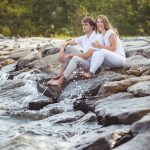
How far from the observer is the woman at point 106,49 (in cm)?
973

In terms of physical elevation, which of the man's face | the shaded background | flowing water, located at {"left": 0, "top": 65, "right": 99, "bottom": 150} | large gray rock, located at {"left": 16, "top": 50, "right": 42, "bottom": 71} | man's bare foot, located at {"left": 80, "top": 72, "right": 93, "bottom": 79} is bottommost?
the shaded background

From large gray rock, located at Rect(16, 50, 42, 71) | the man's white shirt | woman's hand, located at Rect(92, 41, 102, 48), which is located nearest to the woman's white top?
the man's white shirt

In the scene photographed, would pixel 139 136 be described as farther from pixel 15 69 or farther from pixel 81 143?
pixel 15 69

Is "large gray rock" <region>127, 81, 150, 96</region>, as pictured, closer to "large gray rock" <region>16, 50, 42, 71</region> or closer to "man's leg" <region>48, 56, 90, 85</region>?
"man's leg" <region>48, 56, 90, 85</region>

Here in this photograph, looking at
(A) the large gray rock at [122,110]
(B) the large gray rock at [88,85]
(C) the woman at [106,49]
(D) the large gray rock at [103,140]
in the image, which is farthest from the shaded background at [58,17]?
(D) the large gray rock at [103,140]

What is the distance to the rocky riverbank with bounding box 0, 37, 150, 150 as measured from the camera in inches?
244

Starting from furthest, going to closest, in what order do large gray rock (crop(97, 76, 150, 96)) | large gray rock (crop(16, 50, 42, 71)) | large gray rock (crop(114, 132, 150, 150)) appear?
large gray rock (crop(16, 50, 42, 71))
large gray rock (crop(97, 76, 150, 96))
large gray rock (crop(114, 132, 150, 150))

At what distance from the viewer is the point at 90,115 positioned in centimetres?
779

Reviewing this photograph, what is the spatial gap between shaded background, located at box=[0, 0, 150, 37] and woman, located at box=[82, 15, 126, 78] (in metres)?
25.9

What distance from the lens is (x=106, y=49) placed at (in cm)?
984

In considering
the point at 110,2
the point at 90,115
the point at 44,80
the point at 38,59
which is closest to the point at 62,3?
the point at 110,2

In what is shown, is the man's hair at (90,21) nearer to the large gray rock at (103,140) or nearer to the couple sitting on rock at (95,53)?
the couple sitting on rock at (95,53)

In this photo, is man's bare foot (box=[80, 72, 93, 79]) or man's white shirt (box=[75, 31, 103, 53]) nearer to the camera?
man's bare foot (box=[80, 72, 93, 79])

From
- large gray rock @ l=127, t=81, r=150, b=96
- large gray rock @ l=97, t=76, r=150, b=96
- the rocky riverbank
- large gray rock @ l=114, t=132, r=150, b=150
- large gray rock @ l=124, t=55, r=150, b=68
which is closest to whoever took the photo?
large gray rock @ l=114, t=132, r=150, b=150
